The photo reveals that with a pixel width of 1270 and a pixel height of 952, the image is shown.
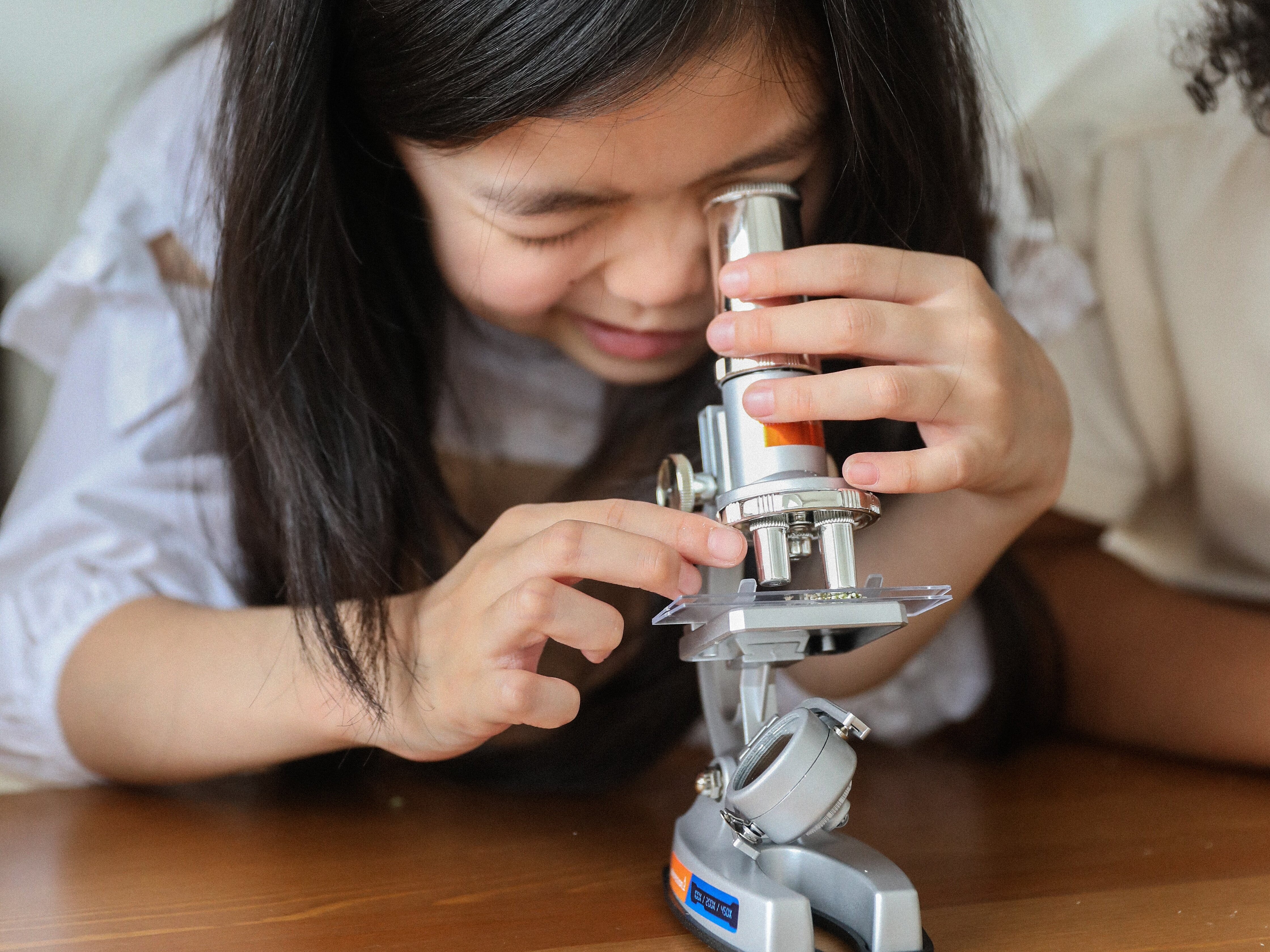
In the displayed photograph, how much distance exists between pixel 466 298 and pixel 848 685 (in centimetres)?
36

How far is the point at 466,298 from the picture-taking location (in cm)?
71

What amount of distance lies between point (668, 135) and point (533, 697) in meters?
0.28

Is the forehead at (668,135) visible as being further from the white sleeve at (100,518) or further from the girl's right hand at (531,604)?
the white sleeve at (100,518)

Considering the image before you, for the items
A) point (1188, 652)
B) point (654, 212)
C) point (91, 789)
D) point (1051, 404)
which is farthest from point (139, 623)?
point (1188, 652)

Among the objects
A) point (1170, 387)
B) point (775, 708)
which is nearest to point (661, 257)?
point (775, 708)

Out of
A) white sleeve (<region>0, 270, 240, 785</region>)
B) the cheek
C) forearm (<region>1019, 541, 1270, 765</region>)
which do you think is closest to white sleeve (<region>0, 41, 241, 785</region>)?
white sleeve (<region>0, 270, 240, 785</region>)

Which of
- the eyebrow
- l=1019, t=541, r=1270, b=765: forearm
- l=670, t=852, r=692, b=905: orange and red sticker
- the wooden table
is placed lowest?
l=1019, t=541, r=1270, b=765: forearm

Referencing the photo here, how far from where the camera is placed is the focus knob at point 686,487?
0.49 m

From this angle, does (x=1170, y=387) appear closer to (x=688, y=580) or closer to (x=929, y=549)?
(x=929, y=549)

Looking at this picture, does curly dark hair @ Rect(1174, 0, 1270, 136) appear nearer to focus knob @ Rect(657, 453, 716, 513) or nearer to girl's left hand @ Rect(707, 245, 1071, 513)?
girl's left hand @ Rect(707, 245, 1071, 513)

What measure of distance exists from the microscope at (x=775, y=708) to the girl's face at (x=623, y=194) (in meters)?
0.11

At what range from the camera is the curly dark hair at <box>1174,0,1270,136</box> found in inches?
28.4

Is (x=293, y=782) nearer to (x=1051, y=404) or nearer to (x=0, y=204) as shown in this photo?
(x=1051, y=404)

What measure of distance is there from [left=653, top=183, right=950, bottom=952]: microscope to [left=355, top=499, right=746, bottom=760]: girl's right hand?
2cm
